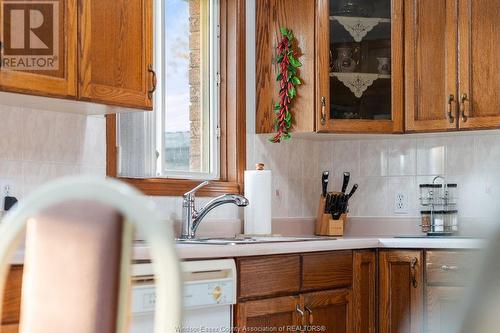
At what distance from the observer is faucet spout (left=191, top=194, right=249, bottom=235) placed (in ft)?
11.3

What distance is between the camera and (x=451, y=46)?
392 centimetres

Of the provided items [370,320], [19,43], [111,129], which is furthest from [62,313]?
[370,320]

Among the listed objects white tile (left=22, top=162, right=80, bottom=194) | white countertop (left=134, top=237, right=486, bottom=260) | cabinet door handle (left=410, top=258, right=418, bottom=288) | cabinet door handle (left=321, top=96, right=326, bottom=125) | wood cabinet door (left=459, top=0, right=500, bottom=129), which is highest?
wood cabinet door (left=459, top=0, right=500, bottom=129)

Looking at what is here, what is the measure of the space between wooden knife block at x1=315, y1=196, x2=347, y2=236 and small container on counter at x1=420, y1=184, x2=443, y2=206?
40 cm

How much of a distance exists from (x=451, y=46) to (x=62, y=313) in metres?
3.17

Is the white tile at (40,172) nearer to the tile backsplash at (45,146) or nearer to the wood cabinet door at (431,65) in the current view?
the tile backsplash at (45,146)

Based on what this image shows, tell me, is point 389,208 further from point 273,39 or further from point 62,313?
point 62,313

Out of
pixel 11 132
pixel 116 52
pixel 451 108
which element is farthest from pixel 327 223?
pixel 11 132

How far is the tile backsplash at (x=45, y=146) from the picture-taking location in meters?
2.78

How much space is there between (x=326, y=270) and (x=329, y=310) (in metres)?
0.17

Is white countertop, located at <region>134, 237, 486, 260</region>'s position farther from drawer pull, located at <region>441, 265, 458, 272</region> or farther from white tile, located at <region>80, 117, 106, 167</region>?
white tile, located at <region>80, 117, 106, 167</region>

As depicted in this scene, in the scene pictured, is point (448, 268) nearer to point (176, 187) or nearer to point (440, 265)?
point (440, 265)

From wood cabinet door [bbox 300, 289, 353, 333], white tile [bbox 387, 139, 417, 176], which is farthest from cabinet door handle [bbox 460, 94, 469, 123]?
wood cabinet door [bbox 300, 289, 353, 333]

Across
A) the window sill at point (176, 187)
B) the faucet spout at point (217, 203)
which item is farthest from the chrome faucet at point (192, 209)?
the window sill at point (176, 187)
